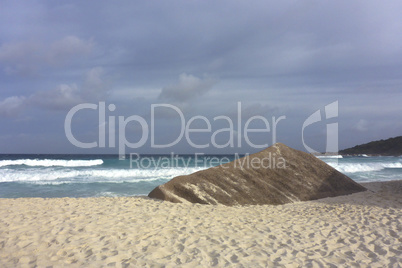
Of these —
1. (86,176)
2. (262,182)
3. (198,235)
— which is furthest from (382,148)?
(198,235)

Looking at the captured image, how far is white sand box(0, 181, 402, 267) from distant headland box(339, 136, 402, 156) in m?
63.5

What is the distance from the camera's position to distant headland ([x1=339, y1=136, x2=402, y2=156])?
6169cm

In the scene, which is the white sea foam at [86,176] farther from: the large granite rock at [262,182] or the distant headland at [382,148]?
the distant headland at [382,148]

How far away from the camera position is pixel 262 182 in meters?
8.80

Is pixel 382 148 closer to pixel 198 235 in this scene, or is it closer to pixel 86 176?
pixel 86 176

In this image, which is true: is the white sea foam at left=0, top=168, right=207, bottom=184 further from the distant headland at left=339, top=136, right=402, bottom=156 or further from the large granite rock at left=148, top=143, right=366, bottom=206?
the distant headland at left=339, top=136, right=402, bottom=156

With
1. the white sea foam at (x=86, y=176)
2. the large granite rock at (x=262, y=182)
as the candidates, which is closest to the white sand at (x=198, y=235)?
the large granite rock at (x=262, y=182)

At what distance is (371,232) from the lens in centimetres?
548

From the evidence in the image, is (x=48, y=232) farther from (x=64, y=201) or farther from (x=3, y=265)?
(x=64, y=201)

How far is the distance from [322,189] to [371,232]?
11.8 ft

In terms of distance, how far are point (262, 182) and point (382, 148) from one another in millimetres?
68693

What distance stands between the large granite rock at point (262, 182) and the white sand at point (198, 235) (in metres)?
0.61

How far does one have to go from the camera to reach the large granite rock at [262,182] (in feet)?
27.8

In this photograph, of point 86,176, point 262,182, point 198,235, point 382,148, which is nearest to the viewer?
point 198,235
